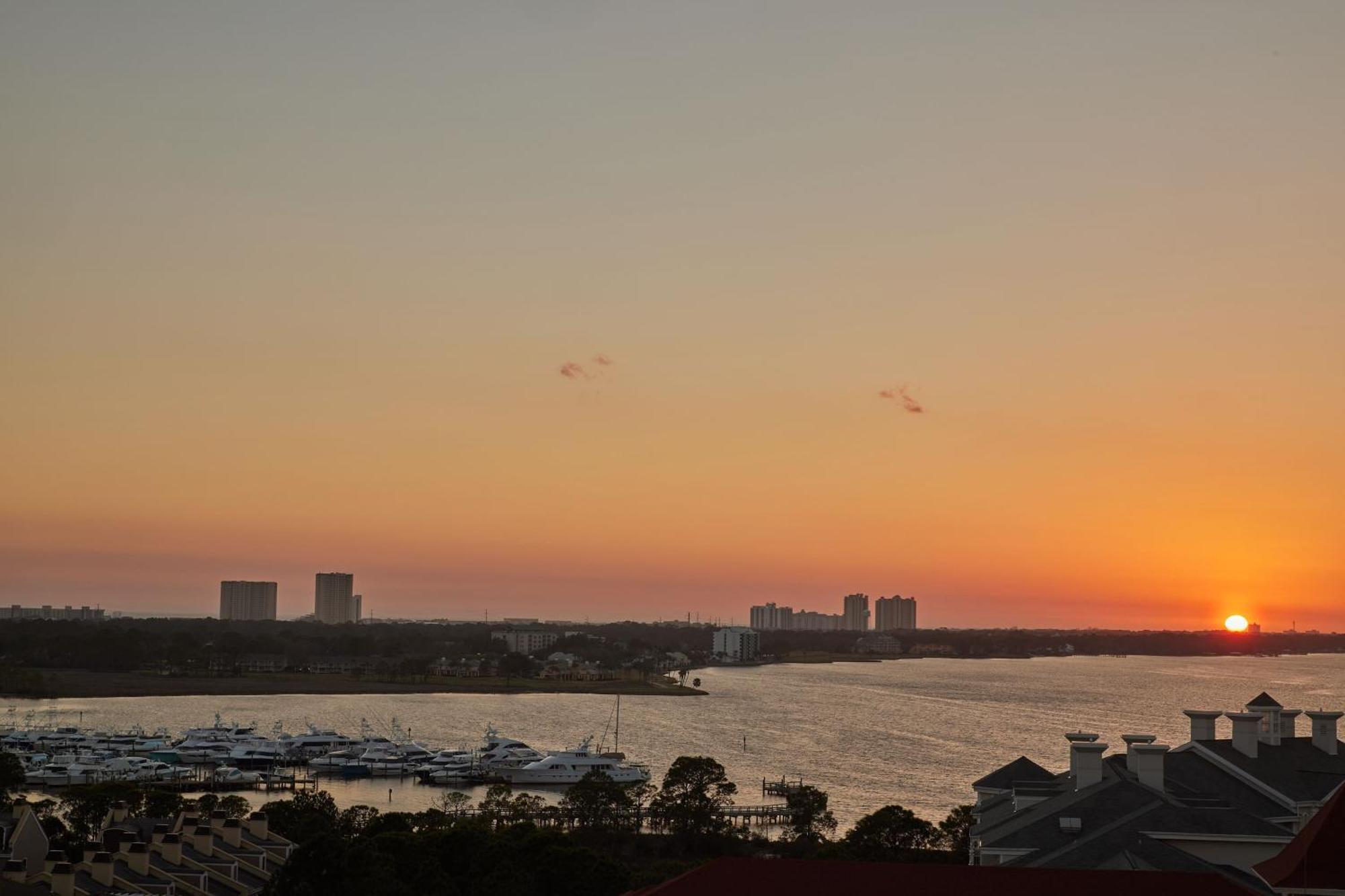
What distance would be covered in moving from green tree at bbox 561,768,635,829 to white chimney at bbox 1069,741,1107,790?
2842cm

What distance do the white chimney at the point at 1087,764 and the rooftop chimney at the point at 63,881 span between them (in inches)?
754

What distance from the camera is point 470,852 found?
1406 inches

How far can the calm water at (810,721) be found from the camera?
7825 centimetres

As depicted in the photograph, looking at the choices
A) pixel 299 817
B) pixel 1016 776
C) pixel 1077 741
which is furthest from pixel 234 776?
pixel 1077 741

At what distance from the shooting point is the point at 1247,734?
99.3 feet

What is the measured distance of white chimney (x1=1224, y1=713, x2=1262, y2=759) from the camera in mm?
30125

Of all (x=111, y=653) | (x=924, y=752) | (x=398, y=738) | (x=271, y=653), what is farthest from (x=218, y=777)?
(x=271, y=653)

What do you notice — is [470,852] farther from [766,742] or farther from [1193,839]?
[766,742]

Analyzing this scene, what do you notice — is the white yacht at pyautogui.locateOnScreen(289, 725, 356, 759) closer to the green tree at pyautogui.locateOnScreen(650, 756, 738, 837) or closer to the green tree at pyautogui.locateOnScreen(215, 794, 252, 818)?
the green tree at pyautogui.locateOnScreen(215, 794, 252, 818)

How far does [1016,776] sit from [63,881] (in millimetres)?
19657

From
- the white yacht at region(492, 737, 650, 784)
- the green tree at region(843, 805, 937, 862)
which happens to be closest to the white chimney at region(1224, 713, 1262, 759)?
the green tree at region(843, 805, 937, 862)

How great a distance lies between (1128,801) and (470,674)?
15751 centimetres

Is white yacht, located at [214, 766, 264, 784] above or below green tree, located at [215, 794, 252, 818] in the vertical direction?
below

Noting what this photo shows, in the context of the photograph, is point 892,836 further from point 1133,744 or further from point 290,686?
point 290,686
